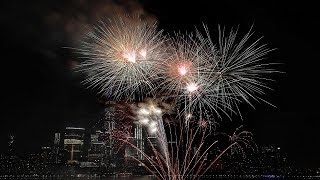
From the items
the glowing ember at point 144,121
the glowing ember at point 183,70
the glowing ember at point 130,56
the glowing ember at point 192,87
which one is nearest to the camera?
the glowing ember at point 130,56

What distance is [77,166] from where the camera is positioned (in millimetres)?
172875

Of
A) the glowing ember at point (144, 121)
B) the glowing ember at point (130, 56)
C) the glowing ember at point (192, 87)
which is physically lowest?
the glowing ember at point (144, 121)

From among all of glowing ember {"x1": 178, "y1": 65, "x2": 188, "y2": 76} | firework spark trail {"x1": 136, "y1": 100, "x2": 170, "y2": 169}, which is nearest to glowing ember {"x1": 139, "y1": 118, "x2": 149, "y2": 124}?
firework spark trail {"x1": 136, "y1": 100, "x2": 170, "y2": 169}

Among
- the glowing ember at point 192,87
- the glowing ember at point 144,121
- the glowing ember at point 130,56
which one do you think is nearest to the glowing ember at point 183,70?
the glowing ember at point 192,87

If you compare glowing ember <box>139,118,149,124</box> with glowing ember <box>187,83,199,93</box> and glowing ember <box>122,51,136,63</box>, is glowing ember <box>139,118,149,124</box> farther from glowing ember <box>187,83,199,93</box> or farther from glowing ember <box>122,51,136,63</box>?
glowing ember <box>122,51,136,63</box>

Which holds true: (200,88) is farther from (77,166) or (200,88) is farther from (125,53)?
(77,166)

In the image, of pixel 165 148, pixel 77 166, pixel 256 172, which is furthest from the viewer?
pixel 77 166

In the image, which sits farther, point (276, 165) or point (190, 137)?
point (276, 165)

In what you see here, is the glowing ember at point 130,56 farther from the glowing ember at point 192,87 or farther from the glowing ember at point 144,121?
the glowing ember at point 144,121

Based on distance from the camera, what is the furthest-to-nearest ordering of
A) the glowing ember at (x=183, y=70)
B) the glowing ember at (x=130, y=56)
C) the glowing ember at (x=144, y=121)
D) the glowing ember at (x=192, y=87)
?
the glowing ember at (x=144, y=121) → the glowing ember at (x=192, y=87) → the glowing ember at (x=183, y=70) → the glowing ember at (x=130, y=56)

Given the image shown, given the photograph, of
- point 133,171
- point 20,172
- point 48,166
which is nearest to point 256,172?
point 133,171

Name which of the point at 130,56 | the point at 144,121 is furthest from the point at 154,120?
the point at 130,56

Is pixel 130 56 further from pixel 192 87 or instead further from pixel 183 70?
pixel 192 87

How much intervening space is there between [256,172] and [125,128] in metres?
153
